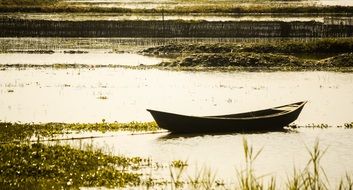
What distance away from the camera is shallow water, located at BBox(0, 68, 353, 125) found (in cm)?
2739

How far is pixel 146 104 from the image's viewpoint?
2992 centimetres

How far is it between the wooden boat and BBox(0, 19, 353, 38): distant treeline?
32509 millimetres

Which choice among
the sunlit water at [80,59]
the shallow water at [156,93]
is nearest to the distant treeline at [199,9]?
the sunlit water at [80,59]

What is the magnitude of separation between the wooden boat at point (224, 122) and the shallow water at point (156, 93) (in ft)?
7.21

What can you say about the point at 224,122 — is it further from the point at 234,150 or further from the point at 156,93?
the point at 156,93

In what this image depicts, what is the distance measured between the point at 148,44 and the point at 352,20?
21531 millimetres

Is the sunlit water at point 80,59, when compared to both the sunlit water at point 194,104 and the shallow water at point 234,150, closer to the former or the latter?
the sunlit water at point 194,104

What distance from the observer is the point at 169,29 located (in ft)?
189

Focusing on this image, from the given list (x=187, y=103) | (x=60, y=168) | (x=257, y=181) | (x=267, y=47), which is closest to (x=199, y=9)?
Answer: (x=267, y=47)

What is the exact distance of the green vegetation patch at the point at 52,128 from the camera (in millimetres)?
21656

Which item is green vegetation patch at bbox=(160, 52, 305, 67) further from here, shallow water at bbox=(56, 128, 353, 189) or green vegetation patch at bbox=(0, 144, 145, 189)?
green vegetation patch at bbox=(0, 144, 145, 189)

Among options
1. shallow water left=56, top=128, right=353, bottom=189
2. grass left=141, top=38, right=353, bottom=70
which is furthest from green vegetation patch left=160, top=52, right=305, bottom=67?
shallow water left=56, top=128, right=353, bottom=189

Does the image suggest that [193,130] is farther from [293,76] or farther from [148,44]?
[148,44]

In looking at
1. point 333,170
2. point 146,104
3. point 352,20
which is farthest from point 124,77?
point 352,20
